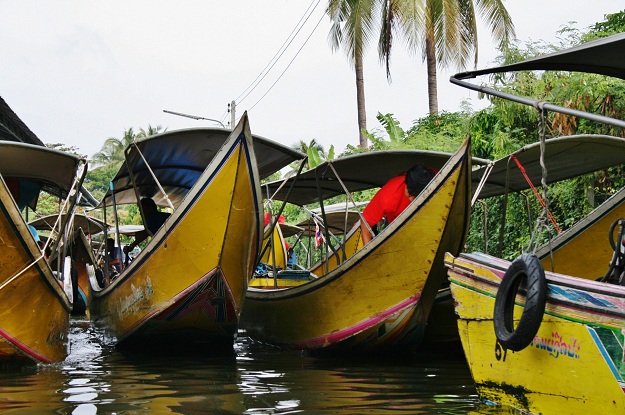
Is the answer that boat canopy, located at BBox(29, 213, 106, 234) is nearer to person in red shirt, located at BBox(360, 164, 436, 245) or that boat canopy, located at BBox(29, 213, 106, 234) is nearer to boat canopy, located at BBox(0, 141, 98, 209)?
boat canopy, located at BBox(0, 141, 98, 209)

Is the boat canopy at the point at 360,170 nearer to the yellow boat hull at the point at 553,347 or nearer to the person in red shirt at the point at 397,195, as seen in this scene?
the person in red shirt at the point at 397,195

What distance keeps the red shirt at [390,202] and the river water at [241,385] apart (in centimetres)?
130

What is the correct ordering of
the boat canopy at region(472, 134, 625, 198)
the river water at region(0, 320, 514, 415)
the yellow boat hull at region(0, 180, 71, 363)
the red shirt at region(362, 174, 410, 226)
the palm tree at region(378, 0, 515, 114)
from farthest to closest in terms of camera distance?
the palm tree at region(378, 0, 515, 114) < the red shirt at region(362, 174, 410, 226) < the boat canopy at region(472, 134, 625, 198) < the yellow boat hull at region(0, 180, 71, 363) < the river water at region(0, 320, 514, 415)

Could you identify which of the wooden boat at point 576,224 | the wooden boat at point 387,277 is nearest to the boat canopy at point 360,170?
the wooden boat at point 387,277

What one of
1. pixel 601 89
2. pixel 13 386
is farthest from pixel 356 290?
pixel 601 89

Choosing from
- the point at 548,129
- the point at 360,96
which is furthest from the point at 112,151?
the point at 548,129

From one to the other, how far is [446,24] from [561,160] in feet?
36.8

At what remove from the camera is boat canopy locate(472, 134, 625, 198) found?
6818 mm

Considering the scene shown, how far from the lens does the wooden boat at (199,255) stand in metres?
6.70

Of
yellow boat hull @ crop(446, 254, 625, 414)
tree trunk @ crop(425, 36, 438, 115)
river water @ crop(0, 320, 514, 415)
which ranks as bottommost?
river water @ crop(0, 320, 514, 415)

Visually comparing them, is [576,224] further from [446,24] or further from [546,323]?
[446,24]

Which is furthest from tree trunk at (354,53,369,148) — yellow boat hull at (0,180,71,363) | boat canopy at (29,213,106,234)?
yellow boat hull at (0,180,71,363)

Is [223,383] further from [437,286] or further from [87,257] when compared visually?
[87,257]

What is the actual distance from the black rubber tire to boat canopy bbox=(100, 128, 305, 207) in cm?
360
